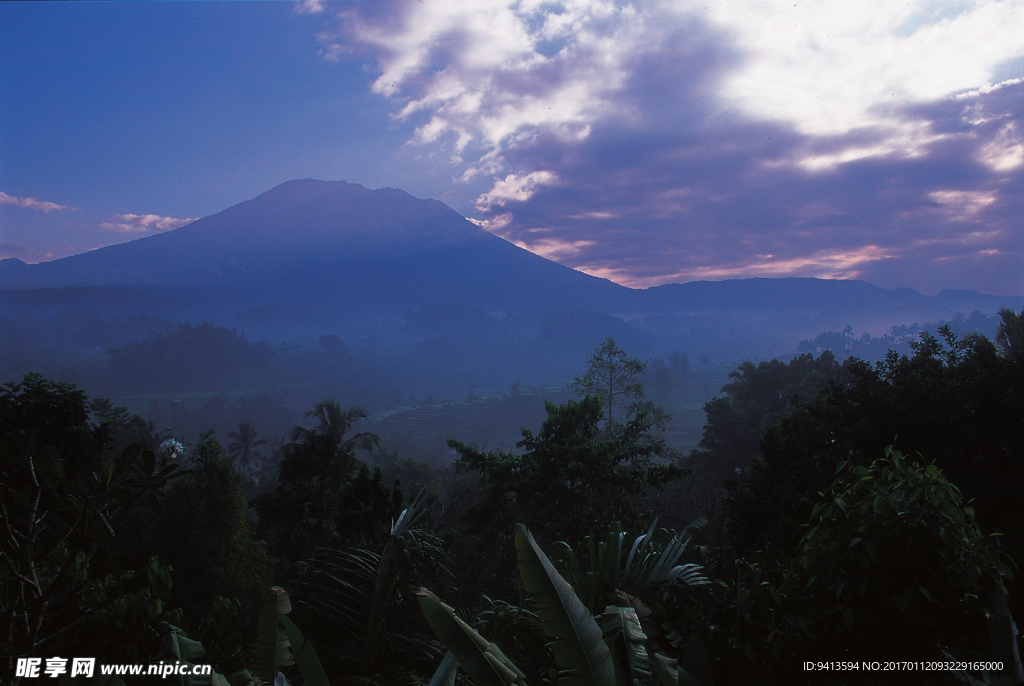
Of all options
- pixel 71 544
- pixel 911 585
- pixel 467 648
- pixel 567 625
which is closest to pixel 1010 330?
pixel 911 585

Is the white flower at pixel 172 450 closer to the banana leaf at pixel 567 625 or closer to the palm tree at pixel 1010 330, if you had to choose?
the banana leaf at pixel 567 625

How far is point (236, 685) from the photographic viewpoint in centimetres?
163

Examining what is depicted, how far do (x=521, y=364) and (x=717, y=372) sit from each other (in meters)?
70.1

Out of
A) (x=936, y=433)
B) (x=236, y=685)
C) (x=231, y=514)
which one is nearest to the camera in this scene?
(x=236, y=685)

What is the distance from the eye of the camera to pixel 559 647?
1365mm

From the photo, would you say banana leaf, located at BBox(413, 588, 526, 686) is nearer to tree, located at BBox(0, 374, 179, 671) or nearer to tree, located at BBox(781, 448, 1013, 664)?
tree, located at BBox(781, 448, 1013, 664)

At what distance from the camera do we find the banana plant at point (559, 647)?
1.35 metres

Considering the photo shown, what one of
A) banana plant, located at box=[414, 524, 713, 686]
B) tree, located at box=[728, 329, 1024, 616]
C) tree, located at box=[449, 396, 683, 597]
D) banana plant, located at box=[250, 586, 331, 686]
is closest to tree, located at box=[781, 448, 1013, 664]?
banana plant, located at box=[414, 524, 713, 686]

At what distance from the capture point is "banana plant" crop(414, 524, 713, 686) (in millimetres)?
1354

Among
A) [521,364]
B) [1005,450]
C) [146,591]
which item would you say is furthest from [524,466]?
[521,364]

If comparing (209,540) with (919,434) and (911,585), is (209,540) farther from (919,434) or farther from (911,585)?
(919,434)

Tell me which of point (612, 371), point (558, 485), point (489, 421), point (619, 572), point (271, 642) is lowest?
point (489, 421)

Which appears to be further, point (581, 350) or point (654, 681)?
point (581, 350)

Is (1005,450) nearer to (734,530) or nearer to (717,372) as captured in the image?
(734,530)
